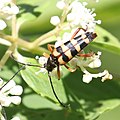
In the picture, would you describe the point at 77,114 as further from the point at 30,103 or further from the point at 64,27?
the point at 64,27

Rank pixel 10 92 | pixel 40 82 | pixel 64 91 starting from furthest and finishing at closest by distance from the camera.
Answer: pixel 64 91
pixel 40 82
pixel 10 92

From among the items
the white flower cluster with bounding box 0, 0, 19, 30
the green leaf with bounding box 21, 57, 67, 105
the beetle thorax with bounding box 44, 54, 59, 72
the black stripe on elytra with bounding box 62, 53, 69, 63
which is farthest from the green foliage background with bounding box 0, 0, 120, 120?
the white flower cluster with bounding box 0, 0, 19, 30

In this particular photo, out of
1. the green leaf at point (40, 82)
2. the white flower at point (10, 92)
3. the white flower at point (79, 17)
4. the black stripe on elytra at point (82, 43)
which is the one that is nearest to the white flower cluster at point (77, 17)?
the white flower at point (79, 17)

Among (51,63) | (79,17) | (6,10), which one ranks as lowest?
(51,63)

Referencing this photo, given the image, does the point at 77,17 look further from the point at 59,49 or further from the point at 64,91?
the point at 64,91

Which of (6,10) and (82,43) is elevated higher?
(6,10)

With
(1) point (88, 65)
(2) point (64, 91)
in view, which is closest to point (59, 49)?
(1) point (88, 65)

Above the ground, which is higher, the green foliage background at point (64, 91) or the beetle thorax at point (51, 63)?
the beetle thorax at point (51, 63)

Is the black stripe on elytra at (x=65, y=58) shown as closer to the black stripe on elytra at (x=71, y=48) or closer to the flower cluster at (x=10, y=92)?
the black stripe on elytra at (x=71, y=48)

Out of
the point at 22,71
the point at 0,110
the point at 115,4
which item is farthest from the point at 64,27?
the point at 115,4

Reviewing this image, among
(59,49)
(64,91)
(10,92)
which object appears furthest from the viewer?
(64,91)

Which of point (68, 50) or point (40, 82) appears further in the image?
point (40, 82)
